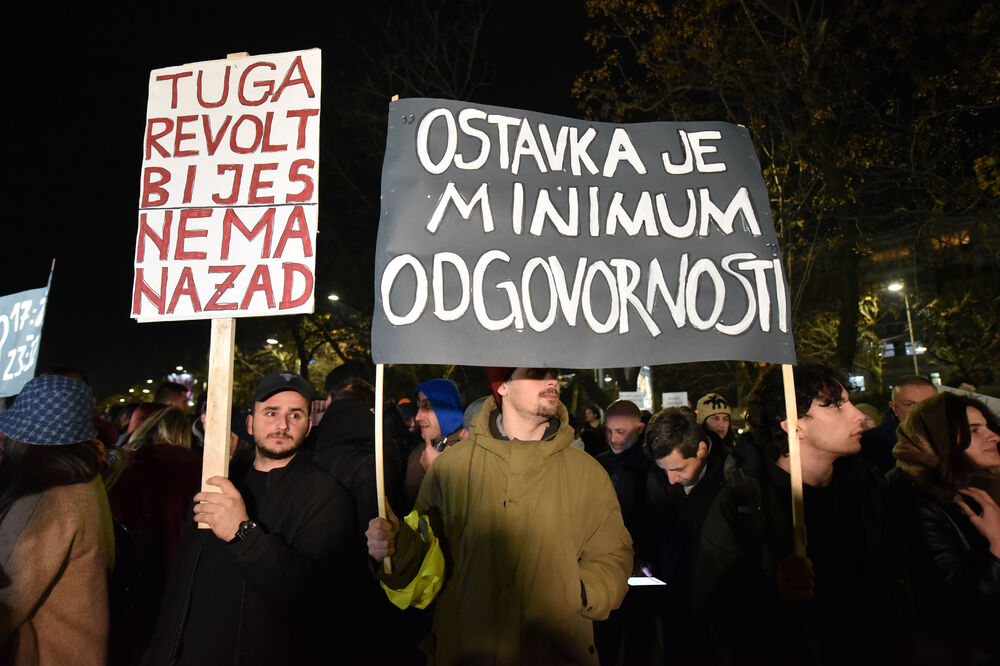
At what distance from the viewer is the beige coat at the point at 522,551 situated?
2.49 metres

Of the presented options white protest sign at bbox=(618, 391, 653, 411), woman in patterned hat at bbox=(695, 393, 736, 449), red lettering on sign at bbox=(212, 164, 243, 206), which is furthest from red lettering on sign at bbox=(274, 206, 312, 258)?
white protest sign at bbox=(618, 391, 653, 411)

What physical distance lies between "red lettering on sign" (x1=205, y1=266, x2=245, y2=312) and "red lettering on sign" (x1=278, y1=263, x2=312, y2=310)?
0.19m

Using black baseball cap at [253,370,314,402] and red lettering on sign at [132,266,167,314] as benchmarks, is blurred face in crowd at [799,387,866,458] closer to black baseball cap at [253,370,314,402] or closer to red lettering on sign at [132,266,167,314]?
black baseball cap at [253,370,314,402]

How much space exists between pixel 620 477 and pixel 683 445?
1065mm

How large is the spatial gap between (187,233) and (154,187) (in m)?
0.28

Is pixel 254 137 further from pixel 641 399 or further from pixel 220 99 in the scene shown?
pixel 641 399

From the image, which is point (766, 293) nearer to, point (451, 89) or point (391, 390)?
point (451, 89)

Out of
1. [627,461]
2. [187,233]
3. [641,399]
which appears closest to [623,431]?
[627,461]

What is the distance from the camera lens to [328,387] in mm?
4934

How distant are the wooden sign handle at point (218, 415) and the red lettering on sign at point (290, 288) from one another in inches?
9.2

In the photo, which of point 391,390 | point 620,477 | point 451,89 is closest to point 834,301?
point 391,390

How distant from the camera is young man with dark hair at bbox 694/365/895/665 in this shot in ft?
9.29

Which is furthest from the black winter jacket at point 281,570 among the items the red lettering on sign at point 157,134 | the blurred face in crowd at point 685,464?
the blurred face in crowd at point 685,464

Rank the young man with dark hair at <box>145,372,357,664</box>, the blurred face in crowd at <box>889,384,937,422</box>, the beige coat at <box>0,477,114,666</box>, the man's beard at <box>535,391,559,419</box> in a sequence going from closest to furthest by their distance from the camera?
the beige coat at <box>0,477,114,666</box> < the young man with dark hair at <box>145,372,357,664</box> < the man's beard at <box>535,391,559,419</box> < the blurred face in crowd at <box>889,384,937,422</box>
